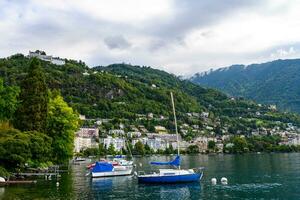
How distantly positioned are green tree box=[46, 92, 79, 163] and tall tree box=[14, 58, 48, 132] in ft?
12.9

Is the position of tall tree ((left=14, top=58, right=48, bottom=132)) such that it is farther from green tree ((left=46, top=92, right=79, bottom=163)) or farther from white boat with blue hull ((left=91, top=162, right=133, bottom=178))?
white boat with blue hull ((left=91, top=162, right=133, bottom=178))

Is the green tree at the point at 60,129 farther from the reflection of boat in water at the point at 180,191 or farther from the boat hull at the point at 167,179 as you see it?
the reflection of boat in water at the point at 180,191

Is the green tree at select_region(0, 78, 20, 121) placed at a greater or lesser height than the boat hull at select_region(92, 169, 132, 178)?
greater

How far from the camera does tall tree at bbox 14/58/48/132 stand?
6562 centimetres

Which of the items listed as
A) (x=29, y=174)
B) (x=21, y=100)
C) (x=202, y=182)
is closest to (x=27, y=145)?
(x=29, y=174)

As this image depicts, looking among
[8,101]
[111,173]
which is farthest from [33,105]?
[111,173]

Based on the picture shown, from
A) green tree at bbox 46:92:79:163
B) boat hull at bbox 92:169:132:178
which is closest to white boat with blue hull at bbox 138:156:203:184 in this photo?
boat hull at bbox 92:169:132:178

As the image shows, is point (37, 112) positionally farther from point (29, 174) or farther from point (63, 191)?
point (63, 191)

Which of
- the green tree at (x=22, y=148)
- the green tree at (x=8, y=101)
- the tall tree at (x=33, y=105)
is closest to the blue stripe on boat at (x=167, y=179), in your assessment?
the green tree at (x=22, y=148)

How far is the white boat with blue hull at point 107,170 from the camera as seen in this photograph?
242ft

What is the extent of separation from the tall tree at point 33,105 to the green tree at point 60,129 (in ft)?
12.9

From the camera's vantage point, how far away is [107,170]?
7556 cm

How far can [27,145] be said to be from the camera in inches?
2212

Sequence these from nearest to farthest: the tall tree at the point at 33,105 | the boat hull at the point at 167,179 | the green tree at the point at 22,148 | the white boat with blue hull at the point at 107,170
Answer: the green tree at the point at 22,148 < the boat hull at the point at 167,179 < the tall tree at the point at 33,105 < the white boat with blue hull at the point at 107,170
